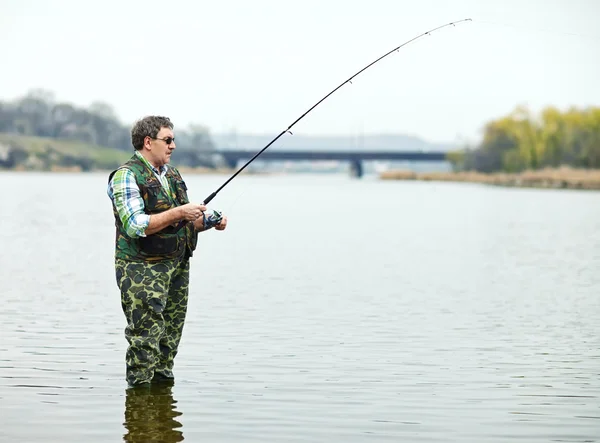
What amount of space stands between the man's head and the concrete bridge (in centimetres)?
12194

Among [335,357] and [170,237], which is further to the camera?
[335,357]

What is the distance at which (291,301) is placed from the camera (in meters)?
14.2

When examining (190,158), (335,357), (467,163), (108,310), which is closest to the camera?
(335,357)

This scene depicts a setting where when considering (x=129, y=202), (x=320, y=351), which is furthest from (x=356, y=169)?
(x=129, y=202)

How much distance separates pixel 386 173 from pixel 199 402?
13555 centimetres

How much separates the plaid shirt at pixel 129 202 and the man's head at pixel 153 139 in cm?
20

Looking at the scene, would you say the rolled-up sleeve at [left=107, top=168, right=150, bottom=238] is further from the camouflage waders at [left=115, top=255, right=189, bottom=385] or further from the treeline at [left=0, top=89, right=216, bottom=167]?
the treeline at [left=0, top=89, right=216, bottom=167]

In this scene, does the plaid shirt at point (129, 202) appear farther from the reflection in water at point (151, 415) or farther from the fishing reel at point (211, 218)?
the reflection in water at point (151, 415)

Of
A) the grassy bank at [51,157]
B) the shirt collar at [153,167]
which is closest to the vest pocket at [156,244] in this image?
the shirt collar at [153,167]

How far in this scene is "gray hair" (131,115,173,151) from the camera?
734cm

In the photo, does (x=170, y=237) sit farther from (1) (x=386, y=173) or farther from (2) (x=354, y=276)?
(1) (x=386, y=173)

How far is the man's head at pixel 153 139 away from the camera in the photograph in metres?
7.33

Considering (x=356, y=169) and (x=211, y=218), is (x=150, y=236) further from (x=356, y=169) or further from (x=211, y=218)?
(x=356, y=169)

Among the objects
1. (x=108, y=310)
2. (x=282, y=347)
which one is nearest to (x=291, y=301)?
(x=108, y=310)
